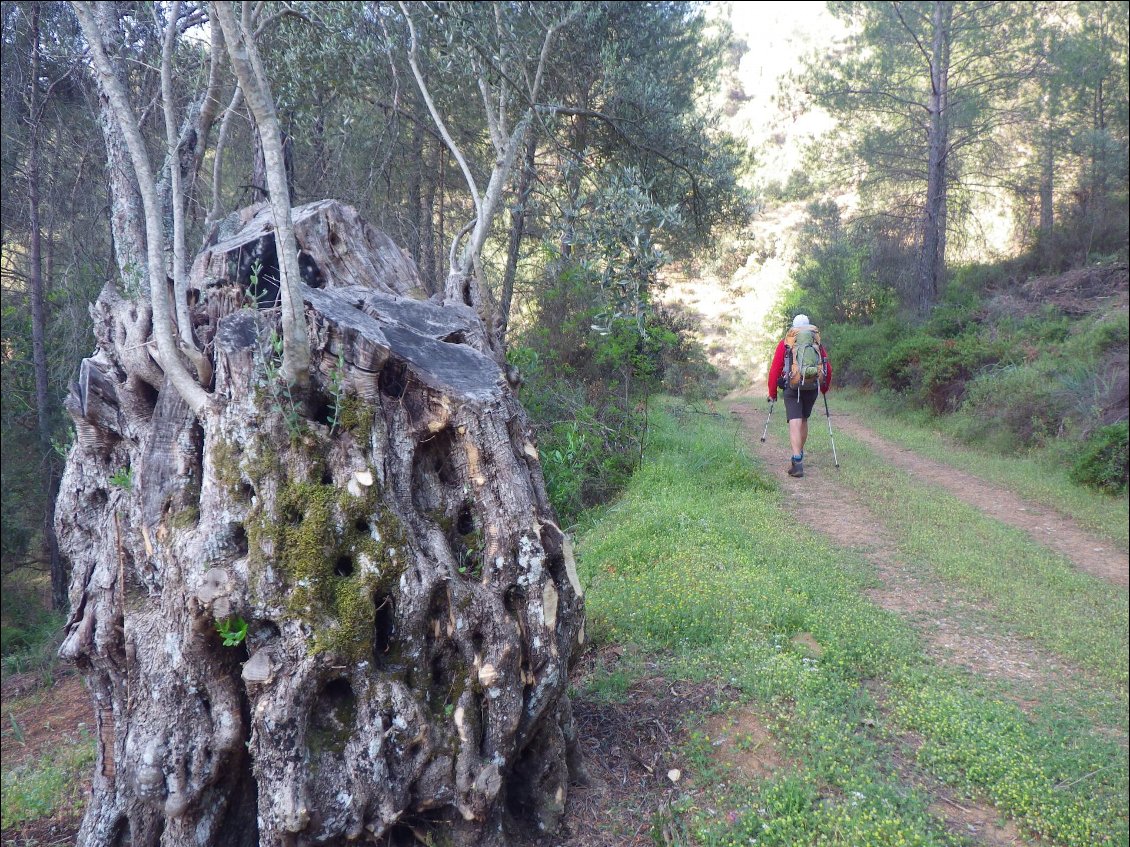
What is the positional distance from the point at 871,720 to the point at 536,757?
210cm

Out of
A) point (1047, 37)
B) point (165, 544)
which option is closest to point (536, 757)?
point (165, 544)

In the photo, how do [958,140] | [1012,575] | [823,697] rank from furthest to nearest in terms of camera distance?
1. [958,140]
2. [1012,575]
3. [823,697]

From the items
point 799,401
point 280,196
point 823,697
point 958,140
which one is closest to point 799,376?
point 799,401

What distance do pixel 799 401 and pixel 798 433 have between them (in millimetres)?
459

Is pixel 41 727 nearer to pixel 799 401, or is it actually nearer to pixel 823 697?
pixel 823 697

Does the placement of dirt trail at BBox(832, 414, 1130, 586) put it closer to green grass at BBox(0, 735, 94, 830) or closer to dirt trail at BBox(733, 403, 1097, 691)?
dirt trail at BBox(733, 403, 1097, 691)

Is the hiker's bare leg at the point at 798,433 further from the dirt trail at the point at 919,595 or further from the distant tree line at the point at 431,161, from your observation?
the distant tree line at the point at 431,161

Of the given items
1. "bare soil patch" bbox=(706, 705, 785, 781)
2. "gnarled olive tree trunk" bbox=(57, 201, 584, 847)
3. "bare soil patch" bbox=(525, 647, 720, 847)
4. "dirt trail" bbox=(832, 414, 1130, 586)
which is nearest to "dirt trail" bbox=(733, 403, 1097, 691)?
"dirt trail" bbox=(832, 414, 1130, 586)

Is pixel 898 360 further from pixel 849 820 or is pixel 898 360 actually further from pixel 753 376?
pixel 849 820

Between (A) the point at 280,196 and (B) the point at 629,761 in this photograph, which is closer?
(A) the point at 280,196

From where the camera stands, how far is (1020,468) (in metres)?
8.89

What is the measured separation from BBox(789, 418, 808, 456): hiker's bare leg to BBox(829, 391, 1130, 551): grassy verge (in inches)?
85.0

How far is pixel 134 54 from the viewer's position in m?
6.57

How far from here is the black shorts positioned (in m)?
9.38
